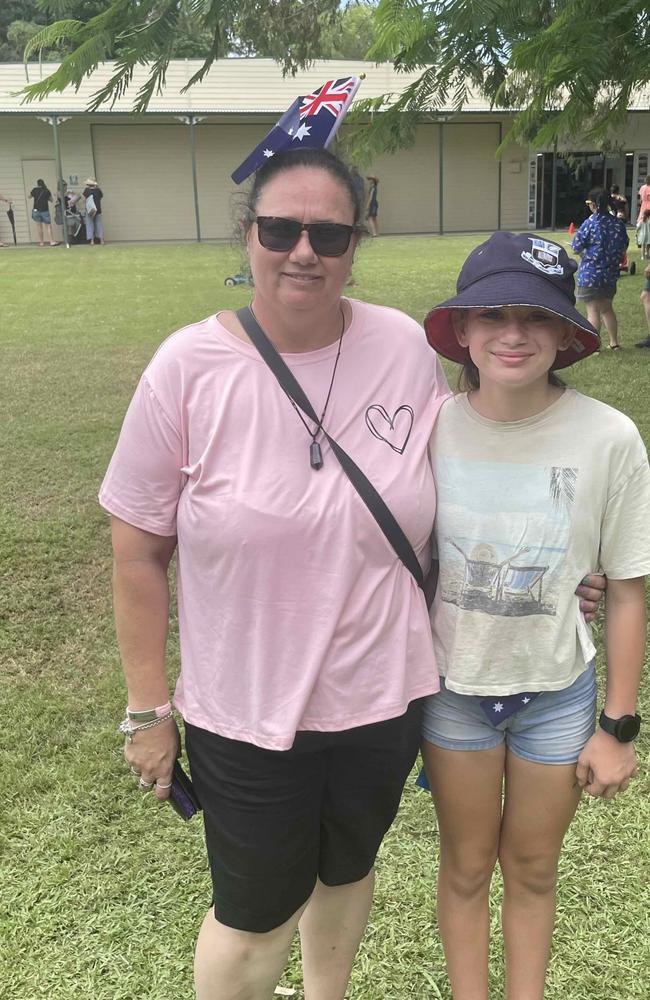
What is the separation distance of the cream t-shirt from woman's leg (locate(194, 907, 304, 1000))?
0.68m

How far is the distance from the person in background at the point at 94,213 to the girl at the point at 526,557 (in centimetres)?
2686

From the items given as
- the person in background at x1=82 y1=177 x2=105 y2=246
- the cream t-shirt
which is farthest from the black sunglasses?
the person in background at x1=82 y1=177 x2=105 y2=246

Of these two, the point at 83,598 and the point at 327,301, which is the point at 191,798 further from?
the point at 83,598

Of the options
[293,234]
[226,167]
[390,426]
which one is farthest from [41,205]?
[390,426]

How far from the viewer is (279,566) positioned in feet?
5.49

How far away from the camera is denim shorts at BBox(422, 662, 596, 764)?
1.87 metres

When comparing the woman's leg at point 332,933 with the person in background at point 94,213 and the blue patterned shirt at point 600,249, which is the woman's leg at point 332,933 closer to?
the blue patterned shirt at point 600,249

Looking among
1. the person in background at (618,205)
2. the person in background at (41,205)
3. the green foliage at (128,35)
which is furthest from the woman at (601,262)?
the person in background at (41,205)

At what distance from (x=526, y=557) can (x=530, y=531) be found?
5 cm

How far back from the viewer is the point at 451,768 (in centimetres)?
192

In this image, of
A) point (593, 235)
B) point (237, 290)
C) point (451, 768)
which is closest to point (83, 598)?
point (451, 768)

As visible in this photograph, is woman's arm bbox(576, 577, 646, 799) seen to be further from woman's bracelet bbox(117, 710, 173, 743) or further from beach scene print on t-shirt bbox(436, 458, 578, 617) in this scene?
woman's bracelet bbox(117, 710, 173, 743)

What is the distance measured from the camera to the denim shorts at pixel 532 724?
187 cm

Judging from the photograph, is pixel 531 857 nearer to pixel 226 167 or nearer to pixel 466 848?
pixel 466 848
